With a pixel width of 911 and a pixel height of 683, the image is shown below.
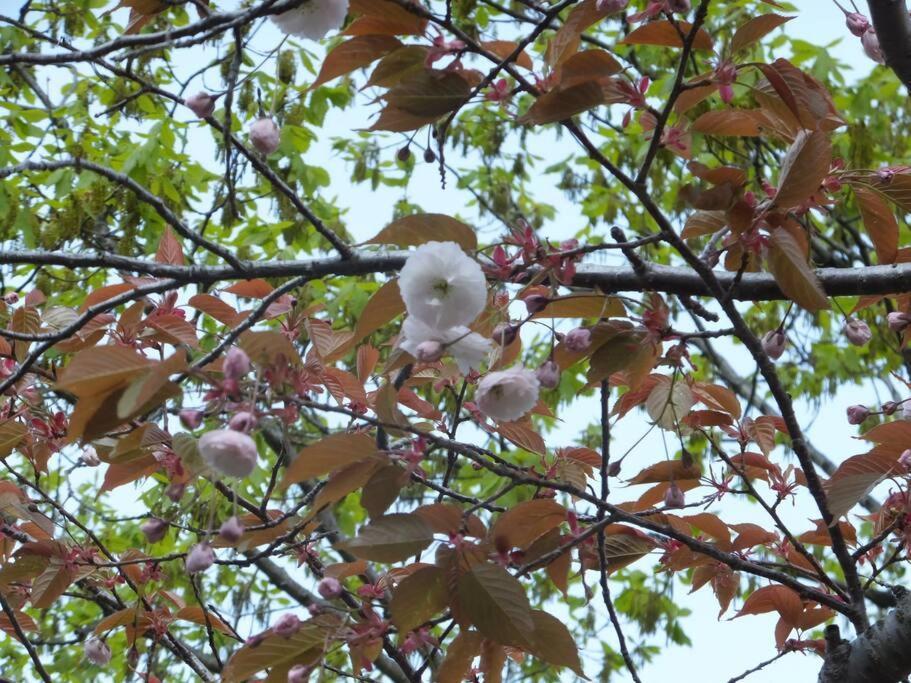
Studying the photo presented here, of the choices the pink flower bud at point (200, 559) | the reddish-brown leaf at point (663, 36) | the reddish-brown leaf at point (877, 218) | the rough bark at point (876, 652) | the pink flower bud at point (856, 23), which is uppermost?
the pink flower bud at point (856, 23)

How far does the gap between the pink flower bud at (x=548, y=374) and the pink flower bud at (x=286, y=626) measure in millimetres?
324

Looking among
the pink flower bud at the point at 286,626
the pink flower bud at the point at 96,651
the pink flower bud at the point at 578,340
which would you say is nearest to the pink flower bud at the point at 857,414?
the pink flower bud at the point at 578,340

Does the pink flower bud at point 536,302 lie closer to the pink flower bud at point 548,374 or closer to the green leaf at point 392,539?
the pink flower bud at point 548,374

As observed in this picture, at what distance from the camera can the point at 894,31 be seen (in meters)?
0.97

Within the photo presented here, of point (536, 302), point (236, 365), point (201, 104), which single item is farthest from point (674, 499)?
point (201, 104)

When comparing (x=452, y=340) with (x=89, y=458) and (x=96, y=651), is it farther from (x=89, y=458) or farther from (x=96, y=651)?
(x=96, y=651)

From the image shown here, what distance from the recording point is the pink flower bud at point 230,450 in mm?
687

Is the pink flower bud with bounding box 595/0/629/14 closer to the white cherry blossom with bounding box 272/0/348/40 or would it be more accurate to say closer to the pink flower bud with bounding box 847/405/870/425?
the white cherry blossom with bounding box 272/0/348/40

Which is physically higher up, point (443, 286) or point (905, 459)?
point (443, 286)

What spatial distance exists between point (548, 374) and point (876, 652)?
1.67 feet

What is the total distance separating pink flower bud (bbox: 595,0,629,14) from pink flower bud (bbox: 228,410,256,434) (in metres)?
0.51

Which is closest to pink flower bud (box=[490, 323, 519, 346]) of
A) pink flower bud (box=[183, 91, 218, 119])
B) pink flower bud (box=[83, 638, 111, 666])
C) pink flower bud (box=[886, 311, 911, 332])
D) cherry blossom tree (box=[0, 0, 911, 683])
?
cherry blossom tree (box=[0, 0, 911, 683])

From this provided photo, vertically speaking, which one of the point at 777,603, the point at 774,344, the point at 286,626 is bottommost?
the point at 777,603

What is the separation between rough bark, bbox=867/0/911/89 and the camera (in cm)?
95
